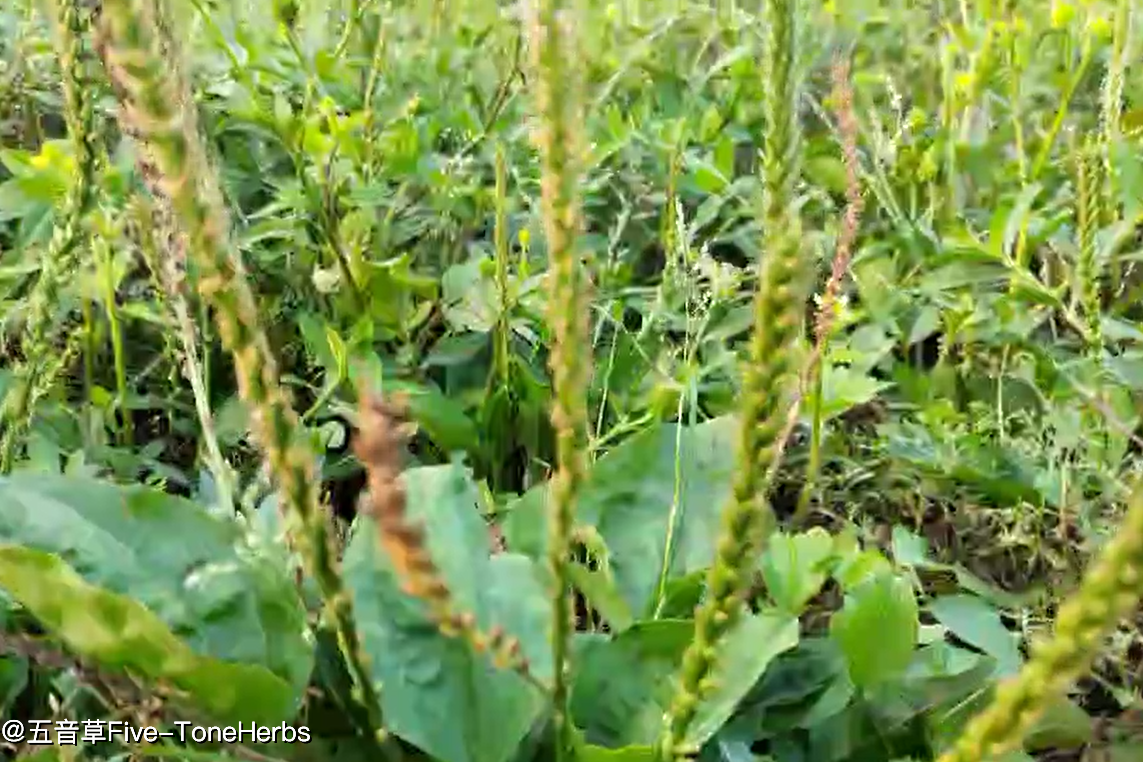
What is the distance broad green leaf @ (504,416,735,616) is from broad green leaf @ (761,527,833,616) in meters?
0.05

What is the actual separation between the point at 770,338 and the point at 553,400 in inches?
9.5

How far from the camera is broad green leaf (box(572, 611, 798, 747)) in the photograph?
37.0 inches

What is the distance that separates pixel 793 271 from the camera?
1.79 ft

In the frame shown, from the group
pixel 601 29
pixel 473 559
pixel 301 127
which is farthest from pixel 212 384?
pixel 601 29

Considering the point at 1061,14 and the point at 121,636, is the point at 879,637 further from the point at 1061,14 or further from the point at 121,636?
the point at 1061,14

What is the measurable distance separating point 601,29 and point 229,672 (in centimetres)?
136

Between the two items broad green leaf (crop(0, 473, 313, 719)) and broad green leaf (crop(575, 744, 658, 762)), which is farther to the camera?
broad green leaf (crop(0, 473, 313, 719))

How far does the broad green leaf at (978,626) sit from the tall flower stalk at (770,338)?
52cm

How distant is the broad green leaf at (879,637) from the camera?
102 cm

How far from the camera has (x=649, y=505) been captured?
1177 mm

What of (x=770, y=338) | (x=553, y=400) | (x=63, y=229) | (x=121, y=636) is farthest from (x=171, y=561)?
(x=770, y=338)

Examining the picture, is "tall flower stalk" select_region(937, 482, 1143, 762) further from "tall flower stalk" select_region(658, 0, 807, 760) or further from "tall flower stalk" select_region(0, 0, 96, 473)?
"tall flower stalk" select_region(0, 0, 96, 473)

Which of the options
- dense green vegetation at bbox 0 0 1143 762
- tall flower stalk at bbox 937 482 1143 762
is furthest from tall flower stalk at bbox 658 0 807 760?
tall flower stalk at bbox 937 482 1143 762

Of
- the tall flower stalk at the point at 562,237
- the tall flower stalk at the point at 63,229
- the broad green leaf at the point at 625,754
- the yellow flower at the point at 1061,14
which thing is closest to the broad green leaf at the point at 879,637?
the broad green leaf at the point at 625,754
